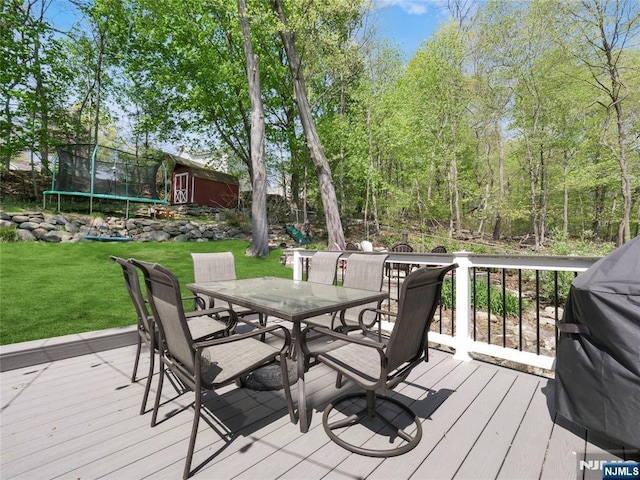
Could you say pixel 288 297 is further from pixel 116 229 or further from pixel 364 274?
pixel 116 229

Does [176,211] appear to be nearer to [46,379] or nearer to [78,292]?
[78,292]

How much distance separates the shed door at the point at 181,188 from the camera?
17094mm

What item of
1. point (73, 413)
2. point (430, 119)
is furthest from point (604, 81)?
point (73, 413)

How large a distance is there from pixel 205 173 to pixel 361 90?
9.92 metres

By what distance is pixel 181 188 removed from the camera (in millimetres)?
17375

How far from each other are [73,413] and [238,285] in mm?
1470

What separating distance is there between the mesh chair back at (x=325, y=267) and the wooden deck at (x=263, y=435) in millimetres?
1169

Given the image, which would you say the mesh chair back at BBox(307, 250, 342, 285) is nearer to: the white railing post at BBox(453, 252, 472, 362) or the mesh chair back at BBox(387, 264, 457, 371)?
the white railing post at BBox(453, 252, 472, 362)

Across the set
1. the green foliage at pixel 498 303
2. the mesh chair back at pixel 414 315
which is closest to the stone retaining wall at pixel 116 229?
the green foliage at pixel 498 303

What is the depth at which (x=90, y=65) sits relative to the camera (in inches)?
578

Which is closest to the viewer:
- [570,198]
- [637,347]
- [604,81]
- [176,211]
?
[637,347]

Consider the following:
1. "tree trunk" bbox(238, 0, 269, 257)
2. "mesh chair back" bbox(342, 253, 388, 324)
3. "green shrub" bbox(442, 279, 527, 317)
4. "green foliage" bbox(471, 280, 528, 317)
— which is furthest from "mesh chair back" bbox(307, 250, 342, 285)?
"tree trunk" bbox(238, 0, 269, 257)

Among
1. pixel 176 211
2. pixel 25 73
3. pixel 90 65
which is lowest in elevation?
pixel 176 211

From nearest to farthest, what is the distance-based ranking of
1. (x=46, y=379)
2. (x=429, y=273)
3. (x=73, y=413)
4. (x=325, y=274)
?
(x=429, y=273) → (x=73, y=413) → (x=46, y=379) → (x=325, y=274)
